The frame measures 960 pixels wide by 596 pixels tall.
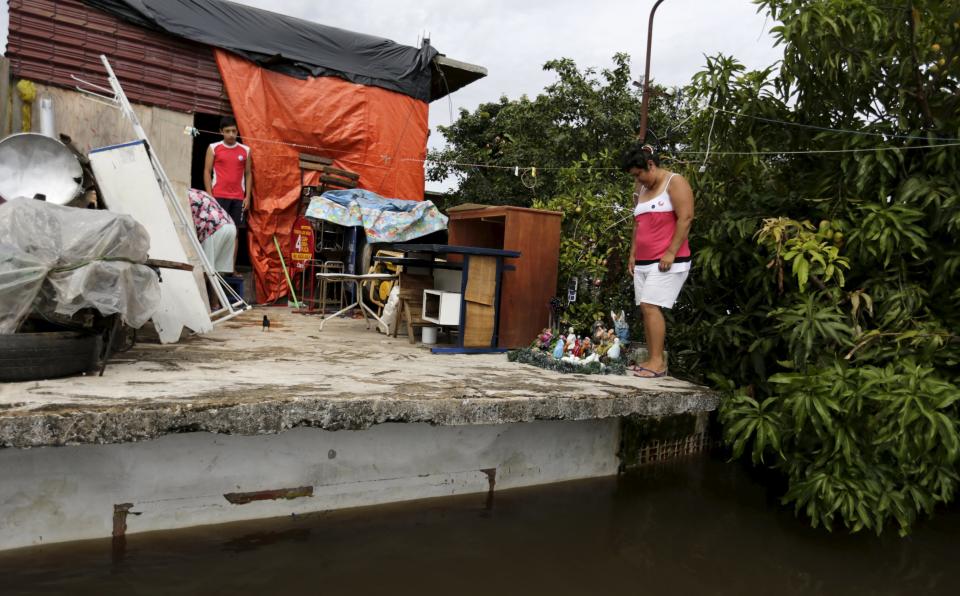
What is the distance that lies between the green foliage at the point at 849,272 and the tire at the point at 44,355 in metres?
3.59

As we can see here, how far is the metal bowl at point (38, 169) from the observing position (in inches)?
187

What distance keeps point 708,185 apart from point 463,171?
996cm

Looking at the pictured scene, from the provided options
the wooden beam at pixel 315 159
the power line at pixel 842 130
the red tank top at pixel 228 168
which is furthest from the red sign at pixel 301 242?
the power line at pixel 842 130

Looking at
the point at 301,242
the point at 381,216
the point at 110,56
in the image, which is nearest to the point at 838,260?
the point at 381,216

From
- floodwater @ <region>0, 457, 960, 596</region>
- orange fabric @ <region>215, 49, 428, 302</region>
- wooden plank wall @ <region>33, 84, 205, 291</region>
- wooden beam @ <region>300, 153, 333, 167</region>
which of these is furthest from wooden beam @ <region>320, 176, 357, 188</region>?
floodwater @ <region>0, 457, 960, 596</region>

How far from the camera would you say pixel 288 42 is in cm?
826

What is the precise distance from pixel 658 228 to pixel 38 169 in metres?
4.72

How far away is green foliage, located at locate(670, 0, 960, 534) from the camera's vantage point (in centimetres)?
345

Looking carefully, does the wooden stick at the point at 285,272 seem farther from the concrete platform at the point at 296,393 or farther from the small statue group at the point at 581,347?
the small statue group at the point at 581,347

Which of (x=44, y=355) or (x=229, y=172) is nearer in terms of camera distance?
(x=44, y=355)

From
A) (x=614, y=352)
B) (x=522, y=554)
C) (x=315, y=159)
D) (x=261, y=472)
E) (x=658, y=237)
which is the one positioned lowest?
(x=522, y=554)

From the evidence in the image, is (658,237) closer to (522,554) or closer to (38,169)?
(522,554)

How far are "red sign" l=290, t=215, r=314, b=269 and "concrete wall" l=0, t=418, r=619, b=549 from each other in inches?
207

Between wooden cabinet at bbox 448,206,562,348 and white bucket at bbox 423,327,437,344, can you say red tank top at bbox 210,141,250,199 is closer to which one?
wooden cabinet at bbox 448,206,562,348
